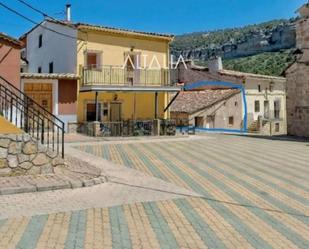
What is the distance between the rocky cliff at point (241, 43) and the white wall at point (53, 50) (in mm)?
51784

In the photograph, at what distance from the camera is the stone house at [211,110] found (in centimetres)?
3174

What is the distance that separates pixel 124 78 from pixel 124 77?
0.21 feet

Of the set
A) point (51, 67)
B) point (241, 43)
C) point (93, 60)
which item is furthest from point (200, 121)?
point (241, 43)

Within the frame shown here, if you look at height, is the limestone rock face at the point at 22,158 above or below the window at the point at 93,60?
below

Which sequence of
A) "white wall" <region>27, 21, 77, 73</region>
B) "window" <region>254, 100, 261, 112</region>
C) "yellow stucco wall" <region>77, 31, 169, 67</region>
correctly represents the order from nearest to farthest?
"yellow stucco wall" <region>77, 31, 169, 67</region> → "white wall" <region>27, 21, 77, 73</region> → "window" <region>254, 100, 261, 112</region>

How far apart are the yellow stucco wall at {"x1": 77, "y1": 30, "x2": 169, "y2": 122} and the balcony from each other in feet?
2.15

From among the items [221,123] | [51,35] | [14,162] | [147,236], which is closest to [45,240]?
[147,236]

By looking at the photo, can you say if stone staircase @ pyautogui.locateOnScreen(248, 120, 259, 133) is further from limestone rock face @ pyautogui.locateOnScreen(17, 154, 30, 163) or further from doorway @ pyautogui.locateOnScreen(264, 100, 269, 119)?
limestone rock face @ pyautogui.locateOnScreen(17, 154, 30, 163)

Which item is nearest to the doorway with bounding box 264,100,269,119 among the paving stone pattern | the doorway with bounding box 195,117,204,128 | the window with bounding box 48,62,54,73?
the doorway with bounding box 195,117,204,128

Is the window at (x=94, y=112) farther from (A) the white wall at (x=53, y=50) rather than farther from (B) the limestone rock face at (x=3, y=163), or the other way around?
(B) the limestone rock face at (x=3, y=163)

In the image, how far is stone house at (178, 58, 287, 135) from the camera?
34.6 meters

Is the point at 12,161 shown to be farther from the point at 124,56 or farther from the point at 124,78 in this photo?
the point at 124,56

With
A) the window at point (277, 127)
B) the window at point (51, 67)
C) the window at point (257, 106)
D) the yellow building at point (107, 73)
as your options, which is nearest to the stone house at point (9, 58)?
the yellow building at point (107, 73)

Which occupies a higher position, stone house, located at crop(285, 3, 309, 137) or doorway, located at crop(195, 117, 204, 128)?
stone house, located at crop(285, 3, 309, 137)
